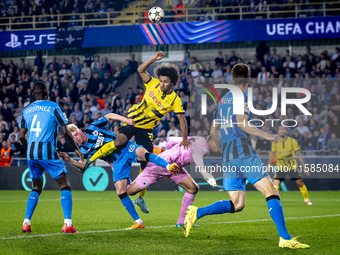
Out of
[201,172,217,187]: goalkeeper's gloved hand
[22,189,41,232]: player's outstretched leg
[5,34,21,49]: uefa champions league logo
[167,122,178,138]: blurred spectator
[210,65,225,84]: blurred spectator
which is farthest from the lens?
[5,34,21,49]: uefa champions league logo

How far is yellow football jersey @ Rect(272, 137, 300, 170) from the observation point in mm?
11172

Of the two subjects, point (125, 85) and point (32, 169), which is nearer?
point (32, 169)

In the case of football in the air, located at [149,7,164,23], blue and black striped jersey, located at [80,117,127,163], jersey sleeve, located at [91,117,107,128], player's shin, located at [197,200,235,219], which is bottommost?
player's shin, located at [197,200,235,219]

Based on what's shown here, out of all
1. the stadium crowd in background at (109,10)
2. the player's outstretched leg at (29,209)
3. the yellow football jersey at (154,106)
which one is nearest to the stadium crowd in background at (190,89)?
the stadium crowd in background at (109,10)

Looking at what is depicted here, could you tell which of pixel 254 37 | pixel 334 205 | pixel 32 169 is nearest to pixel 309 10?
pixel 254 37

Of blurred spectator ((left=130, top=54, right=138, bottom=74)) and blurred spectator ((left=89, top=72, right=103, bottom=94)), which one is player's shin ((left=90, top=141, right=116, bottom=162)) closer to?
blurred spectator ((left=89, top=72, right=103, bottom=94))

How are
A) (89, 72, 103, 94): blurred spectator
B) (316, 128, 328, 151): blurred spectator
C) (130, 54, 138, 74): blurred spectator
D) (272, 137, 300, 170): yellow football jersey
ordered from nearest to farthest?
1. (272, 137, 300, 170): yellow football jersey
2. (316, 128, 328, 151): blurred spectator
3. (89, 72, 103, 94): blurred spectator
4. (130, 54, 138, 74): blurred spectator

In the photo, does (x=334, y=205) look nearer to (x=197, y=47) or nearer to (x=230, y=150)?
(x=230, y=150)

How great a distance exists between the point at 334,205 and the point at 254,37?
999cm

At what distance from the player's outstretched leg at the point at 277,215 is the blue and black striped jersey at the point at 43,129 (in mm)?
2853

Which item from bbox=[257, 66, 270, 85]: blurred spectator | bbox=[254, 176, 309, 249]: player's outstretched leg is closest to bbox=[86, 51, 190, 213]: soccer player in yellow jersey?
bbox=[254, 176, 309, 249]: player's outstretched leg

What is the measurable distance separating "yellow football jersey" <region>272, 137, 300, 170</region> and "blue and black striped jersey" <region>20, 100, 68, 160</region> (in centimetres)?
682

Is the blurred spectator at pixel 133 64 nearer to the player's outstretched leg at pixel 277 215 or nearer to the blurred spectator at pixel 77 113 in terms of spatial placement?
the blurred spectator at pixel 77 113

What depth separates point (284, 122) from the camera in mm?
14922
